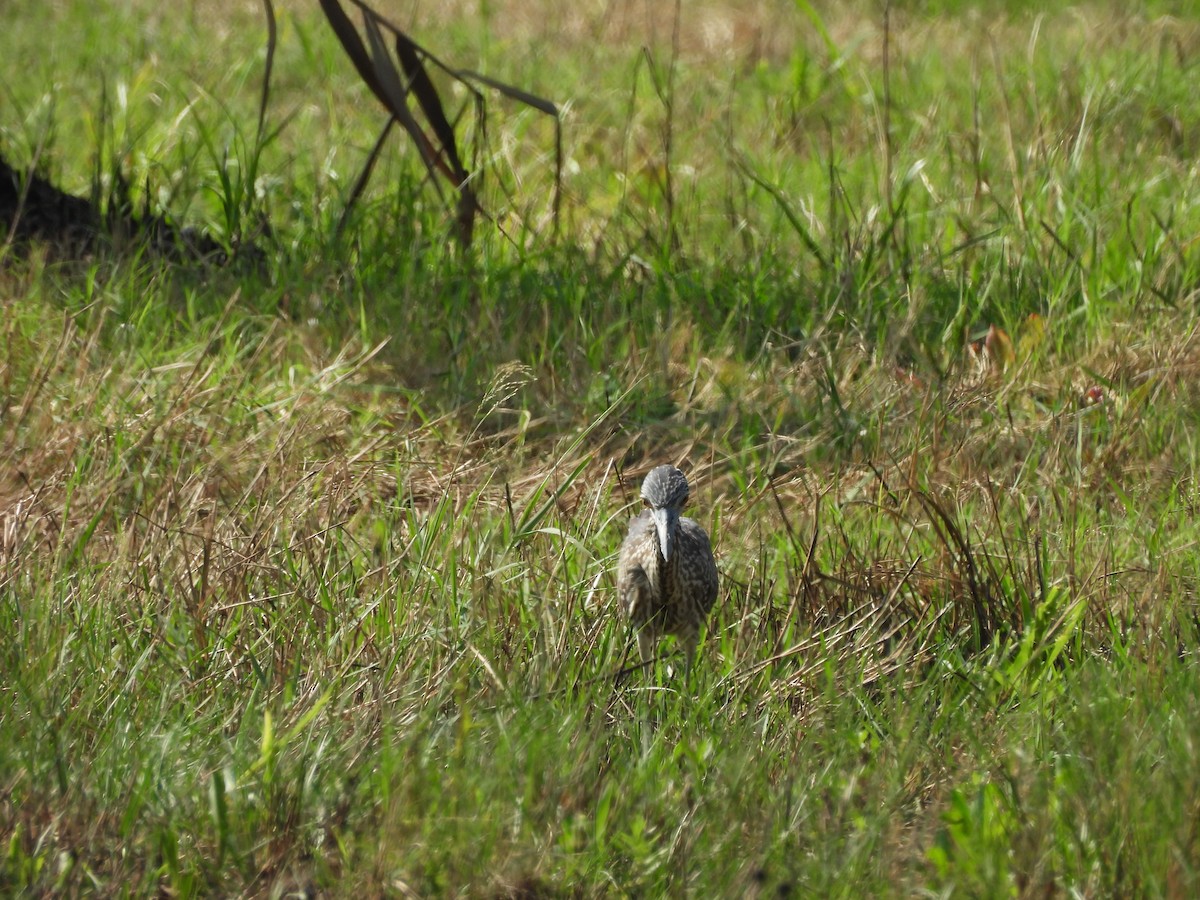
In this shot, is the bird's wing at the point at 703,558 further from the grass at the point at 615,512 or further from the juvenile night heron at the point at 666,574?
the grass at the point at 615,512

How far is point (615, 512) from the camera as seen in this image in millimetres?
4039

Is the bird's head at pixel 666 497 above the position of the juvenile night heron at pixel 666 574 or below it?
above

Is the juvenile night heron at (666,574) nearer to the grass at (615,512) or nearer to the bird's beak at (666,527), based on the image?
the bird's beak at (666,527)

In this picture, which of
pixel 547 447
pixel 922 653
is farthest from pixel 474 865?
pixel 547 447

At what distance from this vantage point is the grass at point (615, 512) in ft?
8.47

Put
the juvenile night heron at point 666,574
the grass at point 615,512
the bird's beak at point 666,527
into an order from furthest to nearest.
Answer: the juvenile night heron at point 666,574
the bird's beak at point 666,527
the grass at point 615,512

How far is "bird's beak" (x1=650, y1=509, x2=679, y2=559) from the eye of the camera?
3.25m

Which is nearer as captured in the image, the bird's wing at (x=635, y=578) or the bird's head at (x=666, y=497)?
the bird's head at (x=666, y=497)

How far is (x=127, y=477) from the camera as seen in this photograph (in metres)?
4.00

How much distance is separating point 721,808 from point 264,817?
0.78 metres

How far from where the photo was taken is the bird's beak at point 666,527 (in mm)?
3254

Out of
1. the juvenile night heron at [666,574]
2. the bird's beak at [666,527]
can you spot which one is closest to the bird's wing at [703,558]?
the juvenile night heron at [666,574]

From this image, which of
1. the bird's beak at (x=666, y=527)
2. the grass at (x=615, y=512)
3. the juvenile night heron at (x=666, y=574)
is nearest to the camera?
the grass at (x=615, y=512)

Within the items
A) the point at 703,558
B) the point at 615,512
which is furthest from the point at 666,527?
the point at 615,512
